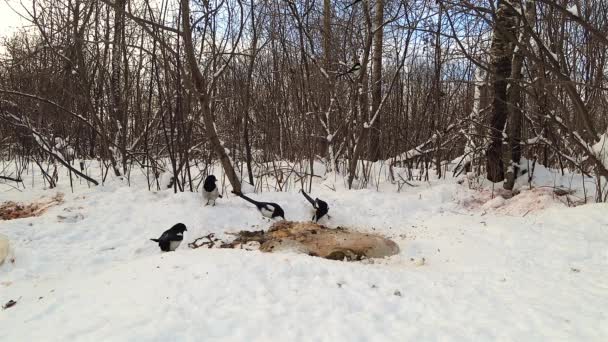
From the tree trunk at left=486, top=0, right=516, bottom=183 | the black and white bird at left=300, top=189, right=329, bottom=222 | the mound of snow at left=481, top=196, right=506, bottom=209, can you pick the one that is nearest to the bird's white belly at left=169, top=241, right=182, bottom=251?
the black and white bird at left=300, top=189, right=329, bottom=222

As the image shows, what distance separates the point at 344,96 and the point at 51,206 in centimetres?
603

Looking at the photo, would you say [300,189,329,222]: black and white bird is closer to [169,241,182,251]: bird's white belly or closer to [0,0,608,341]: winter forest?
[0,0,608,341]: winter forest

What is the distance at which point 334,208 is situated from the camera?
6316 mm

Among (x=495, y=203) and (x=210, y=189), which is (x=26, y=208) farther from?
(x=495, y=203)

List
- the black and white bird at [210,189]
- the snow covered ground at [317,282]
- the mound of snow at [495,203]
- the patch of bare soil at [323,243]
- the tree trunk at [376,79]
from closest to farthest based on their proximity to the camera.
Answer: the snow covered ground at [317,282] → the patch of bare soil at [323,243] → the black and white bird at [210,189] → the mound of snow at [495,203] → the tree trunk at [376,79]

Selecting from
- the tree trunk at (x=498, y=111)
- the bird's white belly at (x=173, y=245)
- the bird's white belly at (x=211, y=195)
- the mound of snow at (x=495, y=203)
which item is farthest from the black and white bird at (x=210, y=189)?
the tree trunk at (x=498, y=111)

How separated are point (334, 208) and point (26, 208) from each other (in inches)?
186

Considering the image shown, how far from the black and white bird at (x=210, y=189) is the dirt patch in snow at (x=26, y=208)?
7.89 feet

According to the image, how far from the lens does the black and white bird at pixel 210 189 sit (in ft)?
19.7

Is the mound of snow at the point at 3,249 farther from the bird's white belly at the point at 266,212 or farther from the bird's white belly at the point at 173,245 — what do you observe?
the bird's white belly at the point at 266,212

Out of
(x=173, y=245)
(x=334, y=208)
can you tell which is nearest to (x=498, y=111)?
(x=334, y=208)

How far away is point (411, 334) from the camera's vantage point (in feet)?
8.70

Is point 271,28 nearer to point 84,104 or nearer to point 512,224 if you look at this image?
point 84,104

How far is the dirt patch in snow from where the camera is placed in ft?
20.6
